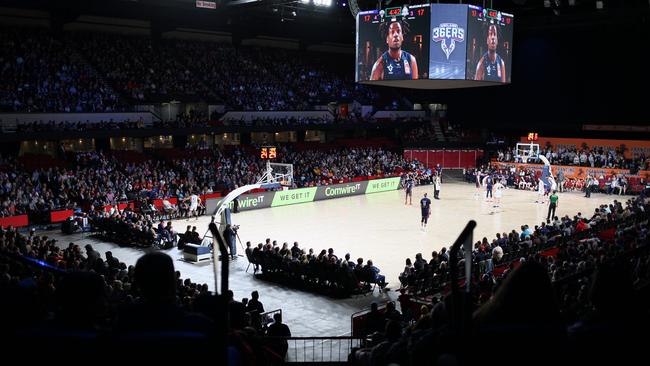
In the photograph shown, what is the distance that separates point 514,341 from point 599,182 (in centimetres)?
4169

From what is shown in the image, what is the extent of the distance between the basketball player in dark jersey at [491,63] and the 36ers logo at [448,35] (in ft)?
4.98

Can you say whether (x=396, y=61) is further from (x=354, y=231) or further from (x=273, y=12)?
(x=273, y=12)

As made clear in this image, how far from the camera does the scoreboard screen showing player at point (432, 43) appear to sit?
22.5 meters

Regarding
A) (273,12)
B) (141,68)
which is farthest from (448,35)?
(141,68)

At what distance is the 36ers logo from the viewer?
887 inches

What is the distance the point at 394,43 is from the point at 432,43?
1.54 meters

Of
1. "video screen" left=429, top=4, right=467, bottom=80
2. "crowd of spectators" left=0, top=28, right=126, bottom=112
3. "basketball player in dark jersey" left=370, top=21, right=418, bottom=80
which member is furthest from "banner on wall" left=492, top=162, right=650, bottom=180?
"crowd of spectators" left=0, top=28, right=126, bottom=112

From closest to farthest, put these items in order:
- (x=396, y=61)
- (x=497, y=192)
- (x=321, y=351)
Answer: (x=321, y=351) → (x=396, y=61) → (x=497, y=192)

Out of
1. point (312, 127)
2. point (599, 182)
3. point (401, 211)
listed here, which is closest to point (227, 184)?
point (401, 211)

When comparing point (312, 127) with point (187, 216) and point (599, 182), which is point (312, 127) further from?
point (599, 182)

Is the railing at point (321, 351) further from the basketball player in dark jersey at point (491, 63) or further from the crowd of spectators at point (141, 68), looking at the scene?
the crowd of spectators at point (141, 68)

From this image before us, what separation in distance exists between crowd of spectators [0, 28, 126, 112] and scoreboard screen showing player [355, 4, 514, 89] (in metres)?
20.4

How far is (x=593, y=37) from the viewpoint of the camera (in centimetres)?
4697

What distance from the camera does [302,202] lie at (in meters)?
35.5
